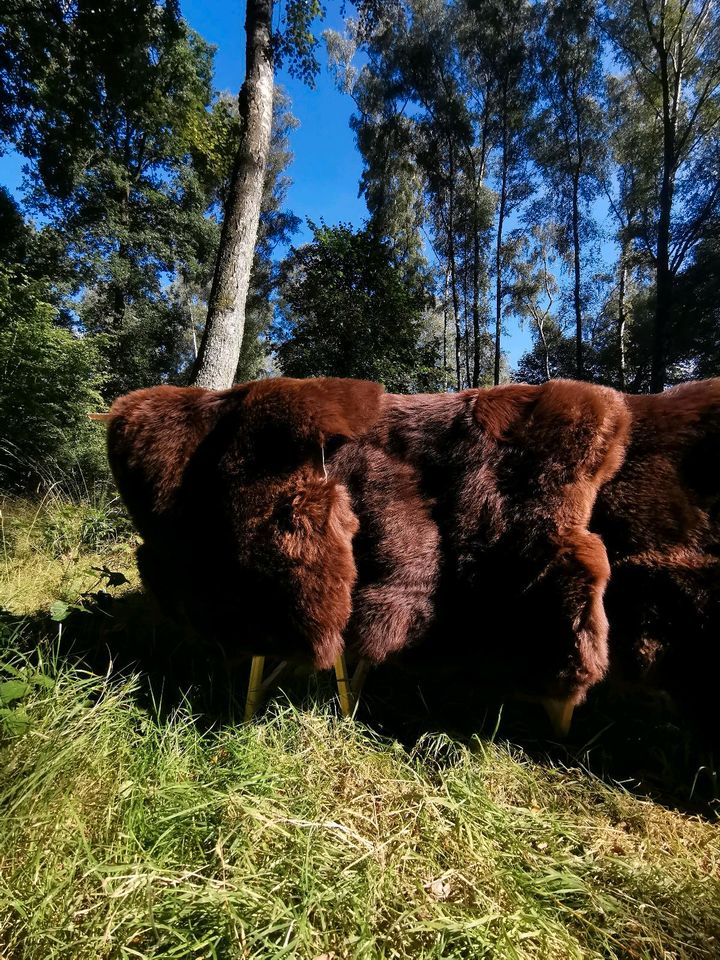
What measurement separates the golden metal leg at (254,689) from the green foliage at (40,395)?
4.21 m

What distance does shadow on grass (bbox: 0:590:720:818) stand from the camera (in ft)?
4.67

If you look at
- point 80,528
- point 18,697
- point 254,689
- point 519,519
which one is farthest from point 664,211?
point 18,697

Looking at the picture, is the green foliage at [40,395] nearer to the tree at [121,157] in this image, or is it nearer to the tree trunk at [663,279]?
the tree at [121,157]

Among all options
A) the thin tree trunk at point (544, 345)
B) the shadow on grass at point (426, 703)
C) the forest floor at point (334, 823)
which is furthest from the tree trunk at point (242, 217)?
the thin tree trunk at point (544, 345)

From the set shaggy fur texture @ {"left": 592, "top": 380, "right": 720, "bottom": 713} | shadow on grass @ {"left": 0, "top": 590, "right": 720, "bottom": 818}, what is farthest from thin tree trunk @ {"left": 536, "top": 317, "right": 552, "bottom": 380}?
shaggy fur texture @ {"left": 592, "top": 380, "right": 720, "bottom": 713}

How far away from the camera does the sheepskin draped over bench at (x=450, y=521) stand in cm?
120

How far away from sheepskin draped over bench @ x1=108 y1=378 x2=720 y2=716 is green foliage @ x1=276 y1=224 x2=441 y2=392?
6.41m

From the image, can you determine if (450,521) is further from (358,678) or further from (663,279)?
(663,279)

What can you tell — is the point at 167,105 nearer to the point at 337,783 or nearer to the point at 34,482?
the point at 34,482

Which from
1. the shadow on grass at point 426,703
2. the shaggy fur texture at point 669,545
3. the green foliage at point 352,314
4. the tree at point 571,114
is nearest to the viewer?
the shaggy fur texture at point 669,545

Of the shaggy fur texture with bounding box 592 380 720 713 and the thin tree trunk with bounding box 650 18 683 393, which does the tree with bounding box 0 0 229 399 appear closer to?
the shaggy fur texture with bounding box 592 380 720 713

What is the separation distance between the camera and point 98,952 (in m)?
0.85

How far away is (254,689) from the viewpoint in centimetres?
157

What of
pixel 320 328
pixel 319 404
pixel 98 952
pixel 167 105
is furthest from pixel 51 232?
pixel 98 952
